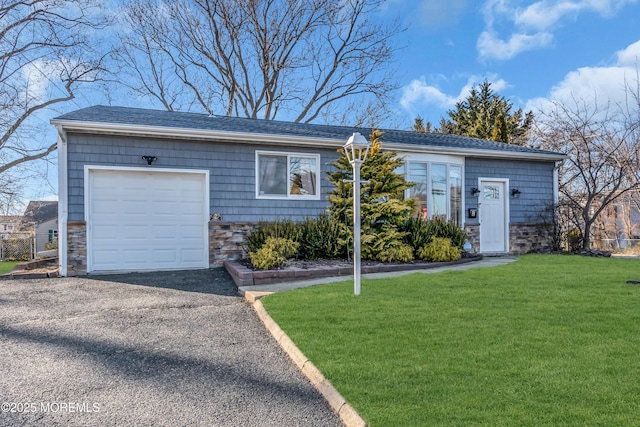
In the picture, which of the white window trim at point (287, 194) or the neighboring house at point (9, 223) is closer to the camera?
the white window trim at point (287, 194)

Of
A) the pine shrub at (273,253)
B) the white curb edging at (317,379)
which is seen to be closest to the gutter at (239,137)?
the pine shrub at (273,253)

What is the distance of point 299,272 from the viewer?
6363 mm

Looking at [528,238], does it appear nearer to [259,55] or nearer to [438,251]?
[438,251]

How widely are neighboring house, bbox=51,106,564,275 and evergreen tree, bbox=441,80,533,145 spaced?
16316 mm

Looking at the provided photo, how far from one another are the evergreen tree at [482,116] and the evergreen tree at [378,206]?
656 inches

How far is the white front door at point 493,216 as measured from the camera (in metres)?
10.5

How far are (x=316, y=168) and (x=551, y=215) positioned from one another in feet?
23.2

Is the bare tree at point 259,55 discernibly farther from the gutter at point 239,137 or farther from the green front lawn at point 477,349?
the green front lawn at point 477,349

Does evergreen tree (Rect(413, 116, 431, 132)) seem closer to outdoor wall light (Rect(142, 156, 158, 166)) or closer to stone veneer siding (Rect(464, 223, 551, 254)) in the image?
stone veneer siding (Rect(464, 223, 551, 254))

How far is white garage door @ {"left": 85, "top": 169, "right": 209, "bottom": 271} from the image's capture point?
7559 millimetres

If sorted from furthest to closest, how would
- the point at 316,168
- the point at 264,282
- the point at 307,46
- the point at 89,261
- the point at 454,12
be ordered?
the point at 307,46 < the point at 454,12 < the point at 316,168 < the point at 89,261 < the point at 264,282

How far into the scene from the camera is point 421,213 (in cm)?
940

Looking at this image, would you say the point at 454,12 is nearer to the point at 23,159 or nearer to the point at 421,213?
the point at 421,213

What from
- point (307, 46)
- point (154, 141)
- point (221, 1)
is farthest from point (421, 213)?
point (221, 1)
